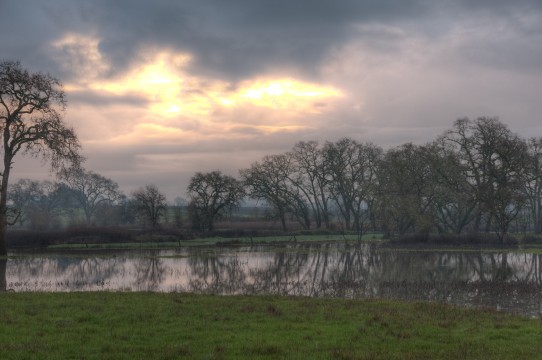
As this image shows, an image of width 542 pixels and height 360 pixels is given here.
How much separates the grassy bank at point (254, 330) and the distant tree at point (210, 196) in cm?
7058

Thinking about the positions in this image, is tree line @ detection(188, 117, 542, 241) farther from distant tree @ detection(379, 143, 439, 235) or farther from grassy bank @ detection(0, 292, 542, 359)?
grassy bank @ detection(0, 292, 542, 359)

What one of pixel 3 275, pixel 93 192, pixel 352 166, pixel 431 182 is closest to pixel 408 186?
pixel 431 182

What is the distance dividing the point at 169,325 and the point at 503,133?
57.3m

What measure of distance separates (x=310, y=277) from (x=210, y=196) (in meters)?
62.2

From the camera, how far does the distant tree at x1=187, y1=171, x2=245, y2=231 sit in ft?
291

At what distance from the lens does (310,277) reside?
29.0m

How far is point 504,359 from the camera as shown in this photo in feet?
33.8

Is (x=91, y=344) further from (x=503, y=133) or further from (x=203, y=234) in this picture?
(x=203, y=234)

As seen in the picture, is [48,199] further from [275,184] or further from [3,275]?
[3,275]

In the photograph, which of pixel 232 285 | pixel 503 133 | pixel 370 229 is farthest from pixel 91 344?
pixel 370 229

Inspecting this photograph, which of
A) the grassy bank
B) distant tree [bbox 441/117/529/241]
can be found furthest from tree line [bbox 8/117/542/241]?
the grassy bank

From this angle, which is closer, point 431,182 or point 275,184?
point 431,182

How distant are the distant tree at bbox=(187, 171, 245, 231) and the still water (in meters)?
45.0

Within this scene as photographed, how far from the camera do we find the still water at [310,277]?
21.7 m
